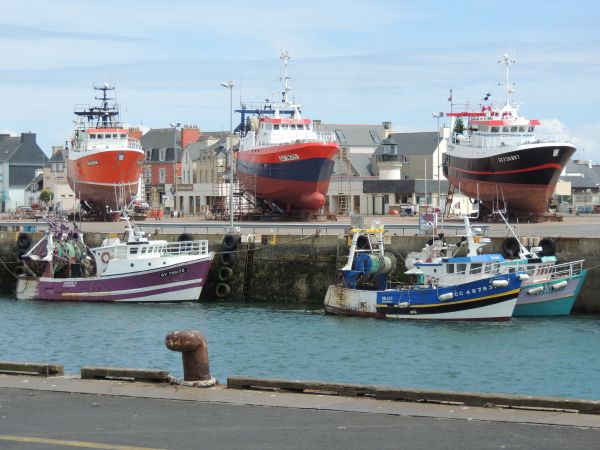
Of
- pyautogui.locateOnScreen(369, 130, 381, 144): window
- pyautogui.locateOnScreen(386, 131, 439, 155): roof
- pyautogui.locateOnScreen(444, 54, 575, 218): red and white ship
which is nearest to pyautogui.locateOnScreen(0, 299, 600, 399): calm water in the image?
pyautogui.locateOnScreen(444, 54, 575, 218): red and white ship

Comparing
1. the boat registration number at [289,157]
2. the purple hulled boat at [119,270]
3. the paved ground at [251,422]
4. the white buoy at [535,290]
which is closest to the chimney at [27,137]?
the boat registration number at [289,157]

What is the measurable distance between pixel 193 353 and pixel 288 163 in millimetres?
47413

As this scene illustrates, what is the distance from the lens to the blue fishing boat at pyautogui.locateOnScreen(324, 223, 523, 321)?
3706 cm

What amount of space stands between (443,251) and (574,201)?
229 ft

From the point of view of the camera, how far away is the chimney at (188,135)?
11256 cm

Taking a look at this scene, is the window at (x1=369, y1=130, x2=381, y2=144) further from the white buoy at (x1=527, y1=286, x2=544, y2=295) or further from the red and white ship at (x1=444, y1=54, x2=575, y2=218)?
the white buoy at (x1=527, y1=286, x2=544, y2=295)

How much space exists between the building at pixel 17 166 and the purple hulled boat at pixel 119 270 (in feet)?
240

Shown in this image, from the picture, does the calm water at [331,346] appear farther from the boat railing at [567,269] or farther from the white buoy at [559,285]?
the boat railing at [567,269]

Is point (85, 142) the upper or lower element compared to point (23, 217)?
upper

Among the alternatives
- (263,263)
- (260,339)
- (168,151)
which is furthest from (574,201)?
(260,339)

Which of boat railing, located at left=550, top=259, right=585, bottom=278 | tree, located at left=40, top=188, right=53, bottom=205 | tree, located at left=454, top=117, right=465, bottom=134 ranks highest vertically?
tree, located at left=454, top=117, right=465, bottom=134

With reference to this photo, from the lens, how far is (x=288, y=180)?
64.5 metres

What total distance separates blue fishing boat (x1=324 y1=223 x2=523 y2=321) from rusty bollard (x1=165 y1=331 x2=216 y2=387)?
2095 centimetres

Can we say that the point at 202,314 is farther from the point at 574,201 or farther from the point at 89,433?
the point at 574,201
